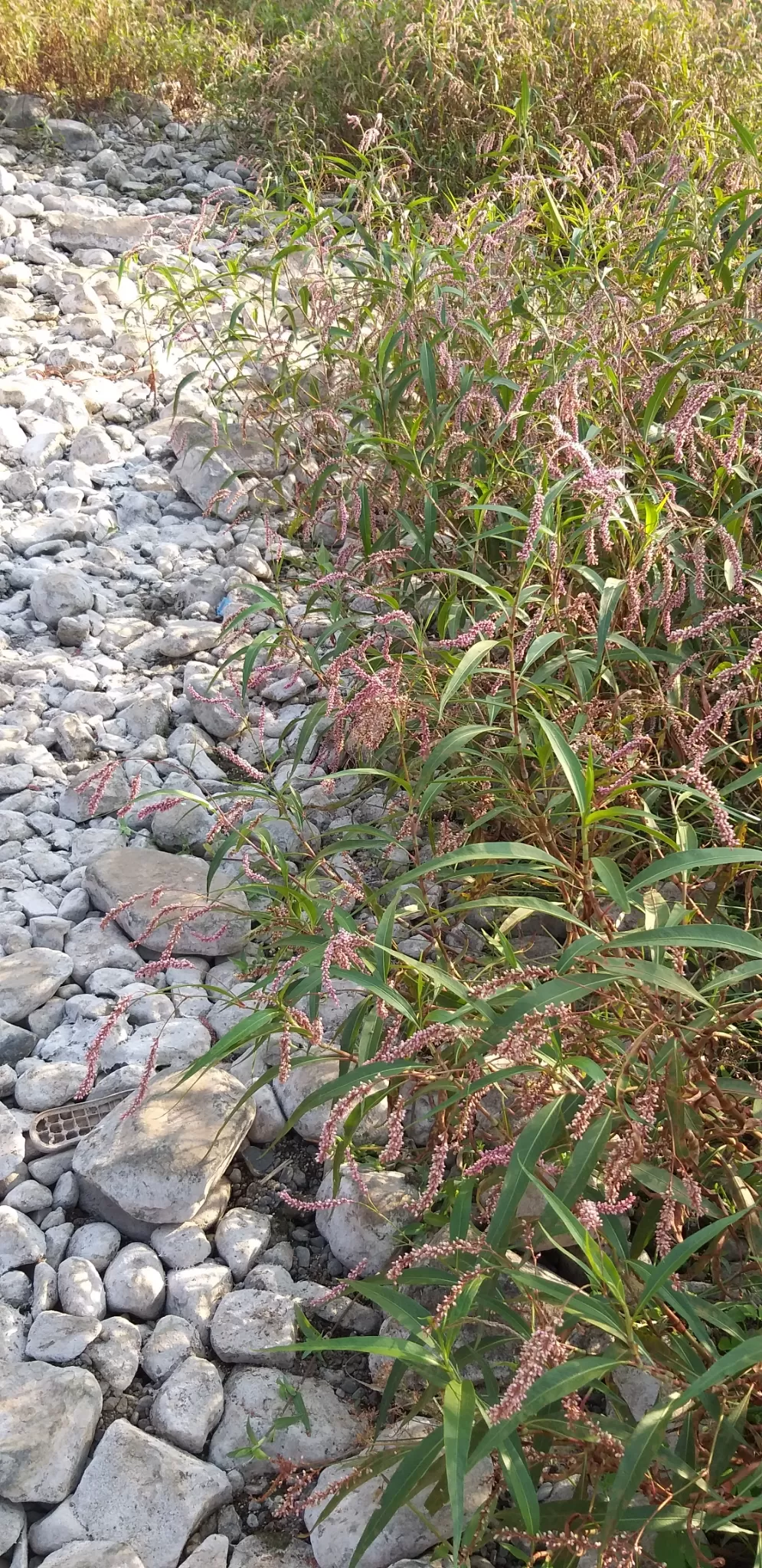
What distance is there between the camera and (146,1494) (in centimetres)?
165

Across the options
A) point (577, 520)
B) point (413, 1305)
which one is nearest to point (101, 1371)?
point (413, 1305)

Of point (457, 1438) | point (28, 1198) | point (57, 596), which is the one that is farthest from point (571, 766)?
point (57, 596)

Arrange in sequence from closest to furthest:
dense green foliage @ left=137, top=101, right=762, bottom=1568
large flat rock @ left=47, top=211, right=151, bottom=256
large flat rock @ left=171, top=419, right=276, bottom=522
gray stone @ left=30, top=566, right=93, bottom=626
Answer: dense green foliage @ left=137, top=101, right=762, bottom=1568 → gray stone @ left=30, top=566, right=93, bottom=626 → large flat rock @ left=171, top=419, right=276, bottom=522 → large flat rock @ left=47, top=211, right=151, bottom=256

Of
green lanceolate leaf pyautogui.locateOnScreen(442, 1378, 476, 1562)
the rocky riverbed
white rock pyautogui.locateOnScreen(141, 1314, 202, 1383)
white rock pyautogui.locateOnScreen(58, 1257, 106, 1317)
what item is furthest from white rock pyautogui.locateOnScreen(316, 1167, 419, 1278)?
green lanceolate leaf pyautogui.locateOnScreen(442, 1378, 476, 1562)

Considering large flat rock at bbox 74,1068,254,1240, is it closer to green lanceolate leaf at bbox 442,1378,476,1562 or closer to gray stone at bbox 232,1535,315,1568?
gray stone at bbox 232,1535,315,1568

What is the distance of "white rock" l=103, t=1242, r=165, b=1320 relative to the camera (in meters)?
1.88

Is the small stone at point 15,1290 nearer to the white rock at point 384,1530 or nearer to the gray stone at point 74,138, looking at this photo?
the white rock at point 384,1530

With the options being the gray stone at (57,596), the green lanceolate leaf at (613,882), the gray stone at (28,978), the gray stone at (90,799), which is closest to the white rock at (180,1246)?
the gray stone at (28,978)

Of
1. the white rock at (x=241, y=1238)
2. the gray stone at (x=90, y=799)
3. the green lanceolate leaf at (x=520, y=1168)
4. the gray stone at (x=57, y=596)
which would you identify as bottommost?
the white rock at (x=241, y=1238)

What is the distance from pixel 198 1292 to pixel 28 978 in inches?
28.1

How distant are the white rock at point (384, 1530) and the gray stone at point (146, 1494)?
15 cm

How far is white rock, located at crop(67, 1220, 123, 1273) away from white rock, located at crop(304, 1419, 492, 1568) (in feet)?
1.68

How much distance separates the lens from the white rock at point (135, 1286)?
1885 mm

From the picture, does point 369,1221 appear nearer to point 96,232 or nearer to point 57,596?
point 57,596
